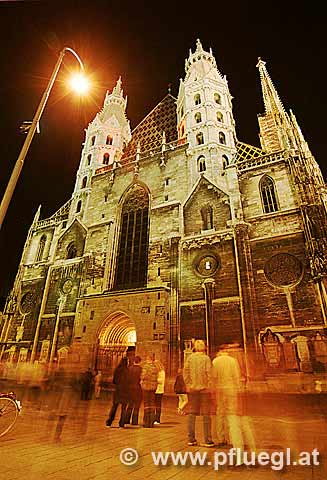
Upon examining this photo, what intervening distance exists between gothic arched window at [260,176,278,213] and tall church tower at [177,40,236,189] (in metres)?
2.79

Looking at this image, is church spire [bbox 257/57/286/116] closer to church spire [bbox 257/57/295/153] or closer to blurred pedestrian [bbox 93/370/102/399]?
church spire [bbox 257/57/295/153]

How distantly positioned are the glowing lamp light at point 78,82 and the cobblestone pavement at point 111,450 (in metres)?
9.68

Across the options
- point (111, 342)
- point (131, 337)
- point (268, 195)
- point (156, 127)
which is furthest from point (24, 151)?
point (156, 127)

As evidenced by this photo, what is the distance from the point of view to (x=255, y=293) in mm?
13727

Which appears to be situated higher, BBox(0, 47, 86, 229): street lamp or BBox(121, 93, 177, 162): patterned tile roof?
BBox(121, 93, 177, 162): patterned tile roof

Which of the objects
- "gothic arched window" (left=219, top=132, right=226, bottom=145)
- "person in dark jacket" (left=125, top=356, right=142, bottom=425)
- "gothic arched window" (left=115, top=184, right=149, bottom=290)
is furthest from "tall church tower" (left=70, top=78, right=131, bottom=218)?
"person in dark jacket" (left=125, top=356, right=142, bottom=425)

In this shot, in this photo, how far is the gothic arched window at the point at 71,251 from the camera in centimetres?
2066

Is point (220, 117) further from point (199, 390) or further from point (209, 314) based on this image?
point (199, 390)

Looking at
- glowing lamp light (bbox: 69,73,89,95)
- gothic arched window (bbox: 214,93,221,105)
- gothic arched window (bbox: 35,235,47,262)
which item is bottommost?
glowing lamp light (bbox: 69,73,89,95)

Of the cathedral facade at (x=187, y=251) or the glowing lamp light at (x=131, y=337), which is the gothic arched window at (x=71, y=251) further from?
the glowing lamp light at (x=131, y=337)

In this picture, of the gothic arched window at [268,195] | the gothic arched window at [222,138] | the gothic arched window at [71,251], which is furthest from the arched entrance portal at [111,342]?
the gothic arched window at [222,138]

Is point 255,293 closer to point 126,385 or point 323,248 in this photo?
point 323,248

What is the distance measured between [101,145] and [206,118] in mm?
10209

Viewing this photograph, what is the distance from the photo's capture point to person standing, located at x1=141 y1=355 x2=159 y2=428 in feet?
Result: 20.6
